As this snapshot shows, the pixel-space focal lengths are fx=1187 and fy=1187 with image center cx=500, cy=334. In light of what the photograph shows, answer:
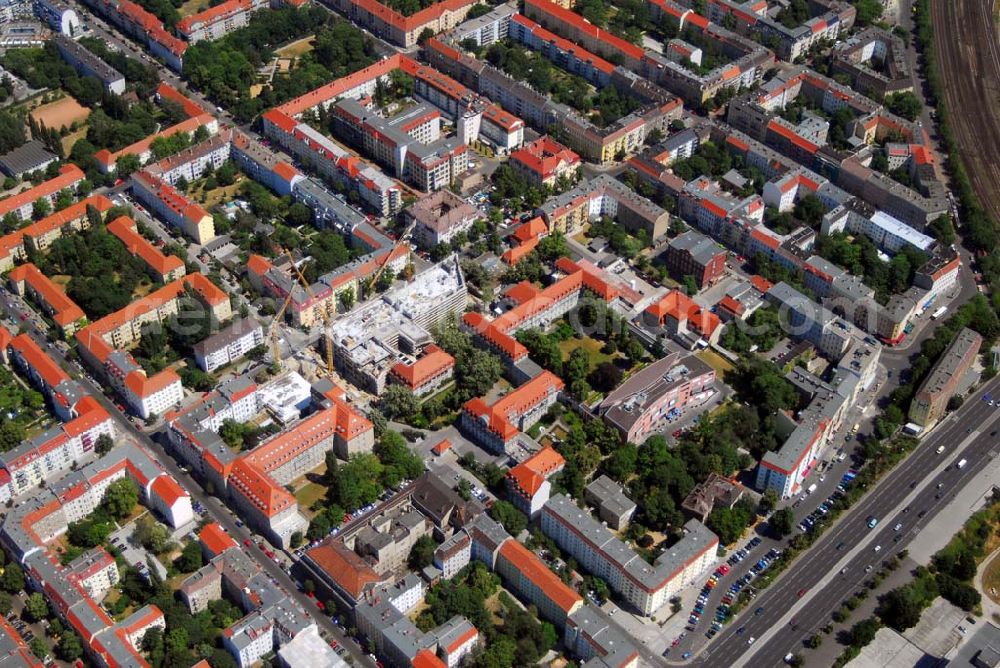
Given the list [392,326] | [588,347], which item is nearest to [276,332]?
[392,326]

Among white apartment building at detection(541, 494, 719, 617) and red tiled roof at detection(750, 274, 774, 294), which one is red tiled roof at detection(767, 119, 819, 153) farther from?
white apartment building at detection(541, 494, 719, 617)

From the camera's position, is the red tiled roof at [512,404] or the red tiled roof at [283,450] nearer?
the red tiled roof at [283,450]

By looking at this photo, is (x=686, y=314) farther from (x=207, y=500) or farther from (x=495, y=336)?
(x=207, y=500)

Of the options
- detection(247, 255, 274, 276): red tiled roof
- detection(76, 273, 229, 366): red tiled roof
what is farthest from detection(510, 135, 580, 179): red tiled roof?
detection(76, 273, 229, 366): red tiled roof

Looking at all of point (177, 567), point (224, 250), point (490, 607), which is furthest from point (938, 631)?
point (224, 250)

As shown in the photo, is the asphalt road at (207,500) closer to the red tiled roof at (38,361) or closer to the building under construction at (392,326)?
the red tiled roof at (38,361)

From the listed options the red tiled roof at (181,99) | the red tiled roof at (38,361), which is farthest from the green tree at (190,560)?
the red tiled roof at (181,99)

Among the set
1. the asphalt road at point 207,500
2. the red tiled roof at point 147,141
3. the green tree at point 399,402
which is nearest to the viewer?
the asphalt road at point 207,500

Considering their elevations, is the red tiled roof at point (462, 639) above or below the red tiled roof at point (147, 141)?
below
